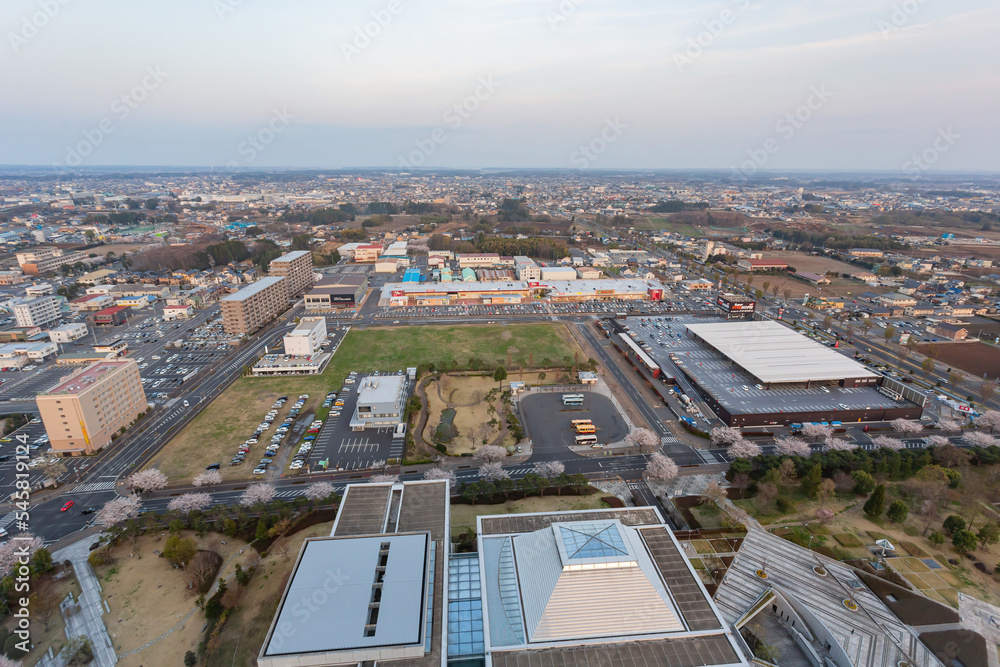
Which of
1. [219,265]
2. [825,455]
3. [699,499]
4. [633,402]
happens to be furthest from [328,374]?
[219,265]

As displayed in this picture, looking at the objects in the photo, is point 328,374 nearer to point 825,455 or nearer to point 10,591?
point 10,591

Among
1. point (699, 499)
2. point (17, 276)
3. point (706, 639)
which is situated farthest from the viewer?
point (17, 276)

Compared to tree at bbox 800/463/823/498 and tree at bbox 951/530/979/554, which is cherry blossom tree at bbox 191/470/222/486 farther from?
tree at bbox 951/530/979/554

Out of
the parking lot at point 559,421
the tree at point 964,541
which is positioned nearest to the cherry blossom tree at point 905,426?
the tree at point 964,541

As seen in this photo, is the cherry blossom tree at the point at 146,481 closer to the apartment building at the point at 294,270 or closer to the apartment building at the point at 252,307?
the apartment building at the point at 252,307

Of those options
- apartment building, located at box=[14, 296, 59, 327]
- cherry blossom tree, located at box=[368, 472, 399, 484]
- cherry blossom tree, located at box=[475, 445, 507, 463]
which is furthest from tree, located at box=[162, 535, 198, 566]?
apartment building, located at box=[14, 296, 59, 327]

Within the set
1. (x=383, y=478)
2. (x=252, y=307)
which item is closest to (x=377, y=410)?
(x=383, y=478)

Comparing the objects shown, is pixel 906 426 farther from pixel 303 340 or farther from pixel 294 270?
pixel 294 270
